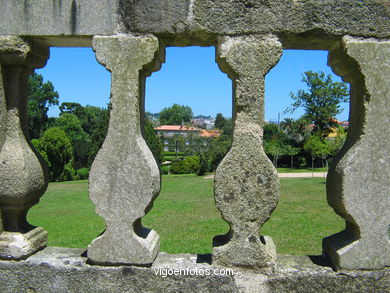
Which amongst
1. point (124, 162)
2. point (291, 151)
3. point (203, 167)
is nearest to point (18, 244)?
point (124, 162)

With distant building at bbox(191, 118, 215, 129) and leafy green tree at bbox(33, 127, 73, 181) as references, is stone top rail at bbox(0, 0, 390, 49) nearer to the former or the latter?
leafy green tree at bbox(33, 127, 73, 181)

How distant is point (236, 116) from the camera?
2.74 m

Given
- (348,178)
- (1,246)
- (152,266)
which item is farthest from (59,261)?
(348,178)

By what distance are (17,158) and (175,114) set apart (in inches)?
4161

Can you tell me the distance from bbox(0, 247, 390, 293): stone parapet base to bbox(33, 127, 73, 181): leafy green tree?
2663 cm

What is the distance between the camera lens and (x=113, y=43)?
9.18 ft

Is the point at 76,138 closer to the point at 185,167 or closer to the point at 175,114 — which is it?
the point at 185,167

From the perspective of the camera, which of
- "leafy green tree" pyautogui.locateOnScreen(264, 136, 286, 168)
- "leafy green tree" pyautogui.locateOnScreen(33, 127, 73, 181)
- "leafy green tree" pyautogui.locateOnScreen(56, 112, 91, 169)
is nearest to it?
"leafy green tree" pyautogui.locateOnScreen(33, 127, 73, 181)

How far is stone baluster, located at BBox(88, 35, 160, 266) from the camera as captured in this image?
→ 278cm

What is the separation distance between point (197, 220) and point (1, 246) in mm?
9024

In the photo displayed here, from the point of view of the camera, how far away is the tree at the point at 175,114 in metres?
106

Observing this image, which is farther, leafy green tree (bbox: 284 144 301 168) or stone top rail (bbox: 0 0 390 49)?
leafy green tree (bbox: 284 144 301 168)

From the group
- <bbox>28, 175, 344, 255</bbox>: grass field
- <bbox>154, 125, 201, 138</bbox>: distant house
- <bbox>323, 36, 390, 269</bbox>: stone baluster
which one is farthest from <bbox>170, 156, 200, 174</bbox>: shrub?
<bbox>323, 36, 390, 269</bbox>: stone baluster

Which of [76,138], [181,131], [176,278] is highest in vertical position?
[176,278]
